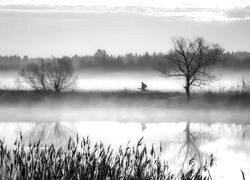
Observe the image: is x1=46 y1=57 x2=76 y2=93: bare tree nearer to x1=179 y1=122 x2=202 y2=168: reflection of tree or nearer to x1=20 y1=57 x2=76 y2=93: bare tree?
x1=20 y1=57 x2=76 y2=93: bare tree

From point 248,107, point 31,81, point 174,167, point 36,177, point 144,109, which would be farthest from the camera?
point 31,81

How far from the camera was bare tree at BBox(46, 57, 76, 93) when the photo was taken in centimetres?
6339

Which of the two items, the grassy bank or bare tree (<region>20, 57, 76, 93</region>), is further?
Result: bare tree (<region>20, 57, 76, 93</region>)

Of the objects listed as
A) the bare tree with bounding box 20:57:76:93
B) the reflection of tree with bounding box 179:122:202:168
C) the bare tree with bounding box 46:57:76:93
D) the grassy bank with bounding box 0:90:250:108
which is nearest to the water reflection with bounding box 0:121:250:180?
the reflection of tree with bounding box 179:122:202:168

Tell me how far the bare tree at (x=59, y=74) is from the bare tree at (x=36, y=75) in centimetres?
73

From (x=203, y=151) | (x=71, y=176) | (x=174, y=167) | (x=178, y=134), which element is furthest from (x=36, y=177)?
(x=178, y=134)

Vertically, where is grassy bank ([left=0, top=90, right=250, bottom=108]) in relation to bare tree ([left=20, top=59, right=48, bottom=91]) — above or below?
below

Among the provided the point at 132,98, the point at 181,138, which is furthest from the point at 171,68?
the point at 181,138

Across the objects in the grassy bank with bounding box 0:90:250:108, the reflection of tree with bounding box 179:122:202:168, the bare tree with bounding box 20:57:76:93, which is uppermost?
the bare tree with bounding box 20:57:76:93

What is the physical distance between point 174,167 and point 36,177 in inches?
340

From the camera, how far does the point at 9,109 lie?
199ft

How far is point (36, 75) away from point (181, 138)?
120 feet

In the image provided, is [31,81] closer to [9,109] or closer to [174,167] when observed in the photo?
[9,109]

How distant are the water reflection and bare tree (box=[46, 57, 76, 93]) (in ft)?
55.4
